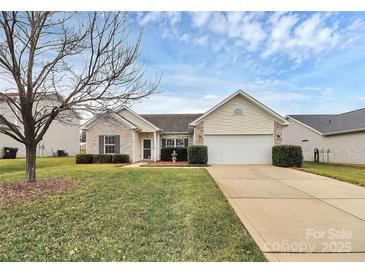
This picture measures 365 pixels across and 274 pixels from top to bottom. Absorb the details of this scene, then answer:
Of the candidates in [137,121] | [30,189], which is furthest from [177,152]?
[30,189]

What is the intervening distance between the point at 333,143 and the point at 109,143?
19358mm

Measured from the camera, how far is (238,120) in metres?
18.4

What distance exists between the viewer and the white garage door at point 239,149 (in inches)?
717

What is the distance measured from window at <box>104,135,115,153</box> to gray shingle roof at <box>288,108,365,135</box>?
18615mm

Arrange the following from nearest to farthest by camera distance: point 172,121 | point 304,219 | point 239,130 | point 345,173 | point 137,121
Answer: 1. point 304,219
2. point 345,173
3. point 239,130
4. point 137,121
5. point 172,121

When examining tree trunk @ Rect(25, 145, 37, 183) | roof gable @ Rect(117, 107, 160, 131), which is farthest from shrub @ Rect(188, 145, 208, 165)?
tree trunk @ Rect(25, 145, 37, 183)

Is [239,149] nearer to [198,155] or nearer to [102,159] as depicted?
[198,155]

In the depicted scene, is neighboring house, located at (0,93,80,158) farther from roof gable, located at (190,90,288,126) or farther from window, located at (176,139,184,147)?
roof gable, located at (190,90,288,126)

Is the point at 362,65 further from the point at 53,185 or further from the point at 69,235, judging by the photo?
the point at 53,185

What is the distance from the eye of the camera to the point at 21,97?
7633 millimetres

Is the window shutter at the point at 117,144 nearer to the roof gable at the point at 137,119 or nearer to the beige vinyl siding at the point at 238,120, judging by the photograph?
the roof gable at the point at 137,119

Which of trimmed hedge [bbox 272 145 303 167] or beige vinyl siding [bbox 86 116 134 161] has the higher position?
beige vinyl siding [bbox 86 116 134 161]

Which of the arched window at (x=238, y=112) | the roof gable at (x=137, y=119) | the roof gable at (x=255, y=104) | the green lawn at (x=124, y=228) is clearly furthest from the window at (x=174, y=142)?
the green lawn at (x=124, y=228)

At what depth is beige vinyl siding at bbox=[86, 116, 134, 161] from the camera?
67.5 ft
